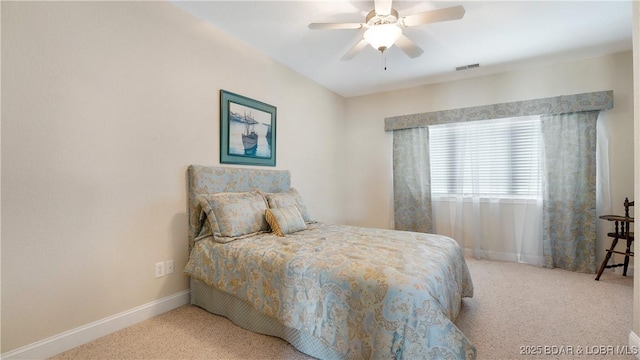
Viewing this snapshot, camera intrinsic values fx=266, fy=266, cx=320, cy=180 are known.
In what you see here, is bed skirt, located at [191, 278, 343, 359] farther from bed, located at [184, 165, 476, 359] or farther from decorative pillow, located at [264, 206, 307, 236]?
decorative pillow, located at [264, 206, 307, 236]

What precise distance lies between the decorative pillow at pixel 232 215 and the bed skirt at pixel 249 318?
46 centimetres

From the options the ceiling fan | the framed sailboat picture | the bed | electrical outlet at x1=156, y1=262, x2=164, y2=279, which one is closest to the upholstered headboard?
the bed

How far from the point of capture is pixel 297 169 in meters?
3.60

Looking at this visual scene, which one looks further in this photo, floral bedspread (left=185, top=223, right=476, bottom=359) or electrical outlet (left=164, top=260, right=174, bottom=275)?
electrical outlet (left=164, top=260, right=174, bottom=275)

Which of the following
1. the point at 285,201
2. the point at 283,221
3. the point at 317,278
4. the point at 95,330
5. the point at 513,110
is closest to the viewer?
the point at 317,278

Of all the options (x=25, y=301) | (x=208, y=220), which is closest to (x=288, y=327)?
(x=208, y=220)

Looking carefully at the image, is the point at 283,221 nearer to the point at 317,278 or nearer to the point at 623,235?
the point at 317,278

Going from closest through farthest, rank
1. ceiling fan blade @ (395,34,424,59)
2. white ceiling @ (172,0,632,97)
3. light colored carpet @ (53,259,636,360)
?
light colored carpet @ (53,259,636,360), ceiling fan blade @ (395,34,424,59), white ceiling @ (172,0,632,97)

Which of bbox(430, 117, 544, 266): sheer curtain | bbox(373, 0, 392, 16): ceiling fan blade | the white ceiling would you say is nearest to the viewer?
bbox(373, 0, 392, 16): ceiling fan blade

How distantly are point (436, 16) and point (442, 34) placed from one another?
3.17ft

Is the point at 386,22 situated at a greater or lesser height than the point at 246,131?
greater

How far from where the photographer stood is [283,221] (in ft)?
7.98

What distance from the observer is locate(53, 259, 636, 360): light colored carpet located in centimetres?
165

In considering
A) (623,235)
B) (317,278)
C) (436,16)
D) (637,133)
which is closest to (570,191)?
(623,235)
